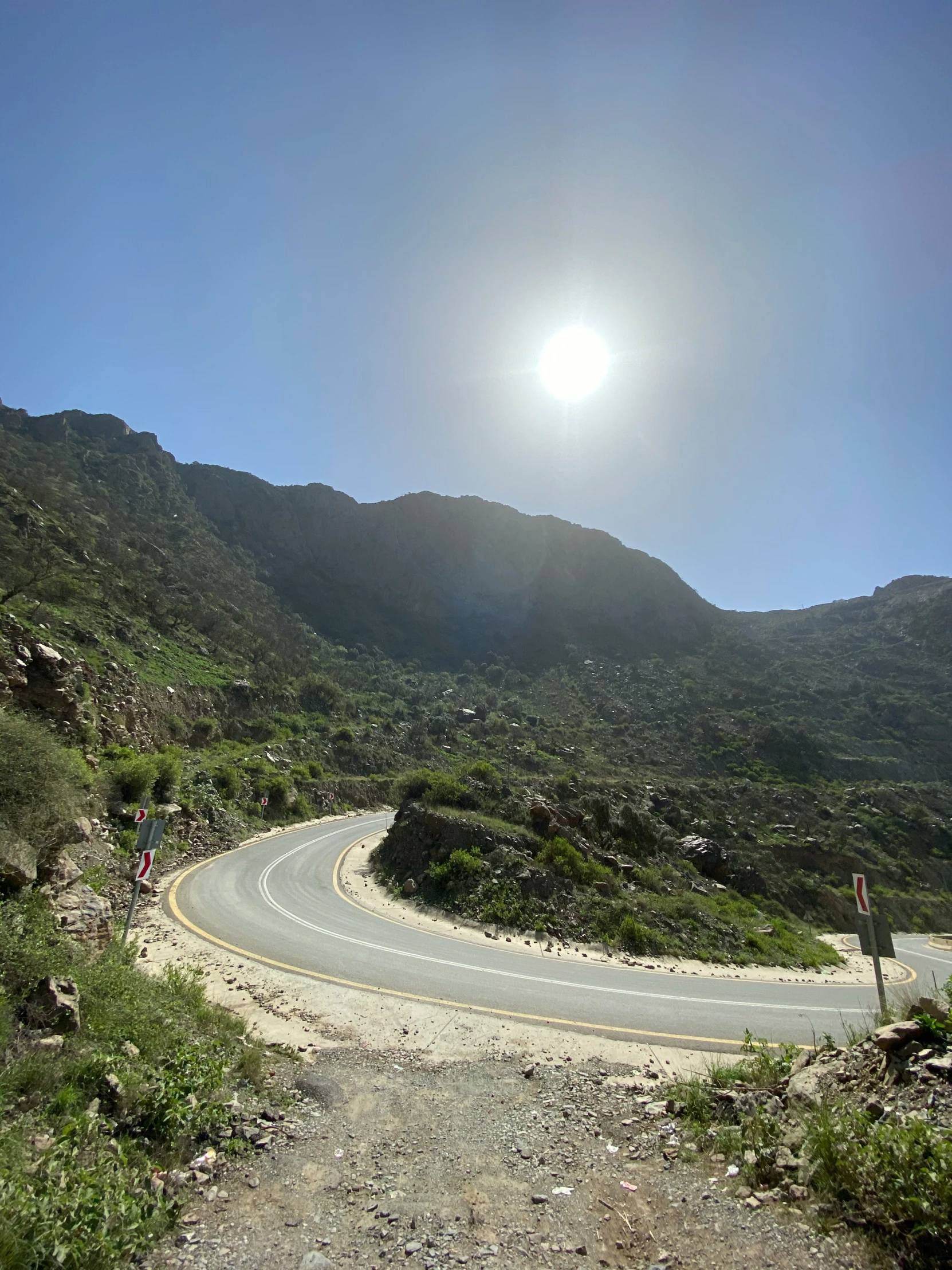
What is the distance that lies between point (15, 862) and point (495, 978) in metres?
8.81

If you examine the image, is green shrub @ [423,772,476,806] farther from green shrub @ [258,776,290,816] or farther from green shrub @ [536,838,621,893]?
green shrub @ [258,776,290,816]

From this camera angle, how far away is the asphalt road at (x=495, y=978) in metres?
9.84

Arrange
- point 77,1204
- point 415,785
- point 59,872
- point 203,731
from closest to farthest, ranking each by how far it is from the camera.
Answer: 1. point 77,1204
2. point 59,872
3. point 415,785
4. point 203,731

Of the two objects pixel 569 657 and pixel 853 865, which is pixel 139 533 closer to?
pixel 569 657

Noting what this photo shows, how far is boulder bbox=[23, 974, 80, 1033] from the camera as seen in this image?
5.66m

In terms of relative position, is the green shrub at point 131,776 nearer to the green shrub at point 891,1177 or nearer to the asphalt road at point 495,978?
the asphalt road at point 495,978

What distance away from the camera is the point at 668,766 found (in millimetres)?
50156

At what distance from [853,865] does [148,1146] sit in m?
42.3

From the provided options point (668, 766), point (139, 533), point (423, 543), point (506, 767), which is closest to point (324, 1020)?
point (506, 767)

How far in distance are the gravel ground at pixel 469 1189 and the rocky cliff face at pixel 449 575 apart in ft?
246

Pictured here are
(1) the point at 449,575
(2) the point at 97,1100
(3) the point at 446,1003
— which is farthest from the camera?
(1) the point at 449,575

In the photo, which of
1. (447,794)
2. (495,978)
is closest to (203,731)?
(447,794)

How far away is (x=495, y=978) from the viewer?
11.4 metres

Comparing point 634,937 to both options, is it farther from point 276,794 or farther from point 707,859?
point 276,794
